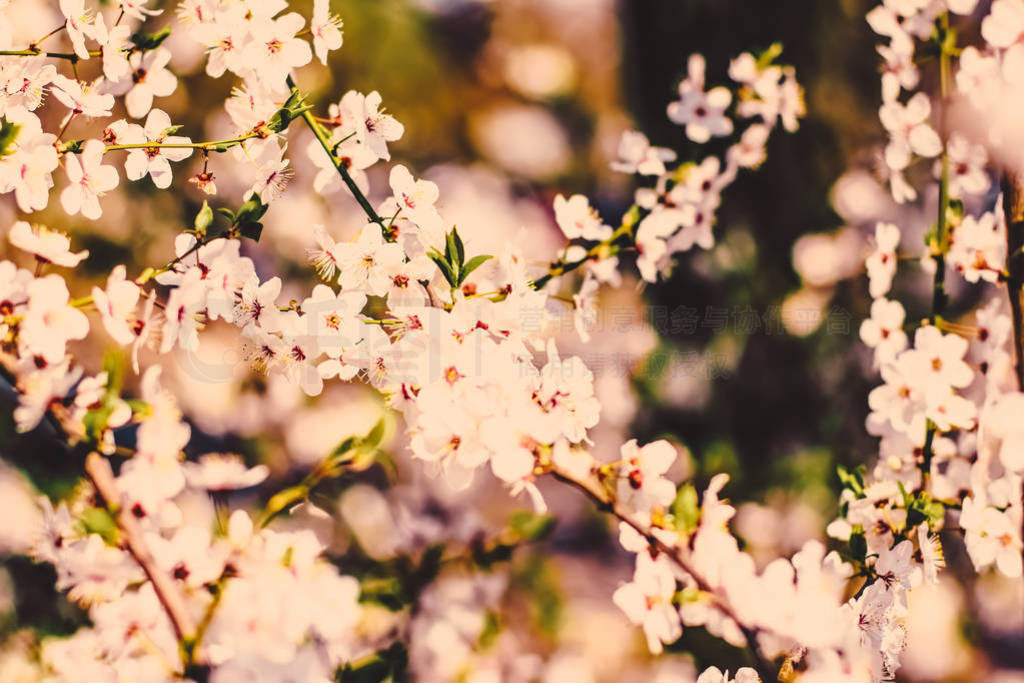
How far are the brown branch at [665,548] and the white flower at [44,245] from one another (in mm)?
564

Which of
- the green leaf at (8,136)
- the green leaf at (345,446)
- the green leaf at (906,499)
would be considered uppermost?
the green leaf at (8,136)

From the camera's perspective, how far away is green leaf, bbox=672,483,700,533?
90cm

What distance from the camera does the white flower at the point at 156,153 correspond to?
0.81 m

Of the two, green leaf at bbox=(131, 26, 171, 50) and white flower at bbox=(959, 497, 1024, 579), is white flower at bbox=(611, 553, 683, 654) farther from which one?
green leaf at bbox=(131, 26, 171, 50)

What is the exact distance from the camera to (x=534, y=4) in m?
2.80

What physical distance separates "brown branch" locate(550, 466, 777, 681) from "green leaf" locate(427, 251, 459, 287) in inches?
9.5

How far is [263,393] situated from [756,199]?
5.45ft

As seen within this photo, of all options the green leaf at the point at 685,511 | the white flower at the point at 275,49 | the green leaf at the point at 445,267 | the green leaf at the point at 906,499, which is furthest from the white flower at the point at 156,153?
the green leaf at the point at 906,499

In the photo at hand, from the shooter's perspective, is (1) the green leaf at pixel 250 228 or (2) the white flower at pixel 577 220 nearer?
(1) the green leaf at pixel 250 228

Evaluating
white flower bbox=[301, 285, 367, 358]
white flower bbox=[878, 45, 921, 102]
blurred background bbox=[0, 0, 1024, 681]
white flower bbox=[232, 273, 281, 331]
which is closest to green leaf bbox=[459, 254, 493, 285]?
white flower bbox=[301, 285, 367, 358]

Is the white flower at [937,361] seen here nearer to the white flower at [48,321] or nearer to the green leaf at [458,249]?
the green leaf at [458,249]

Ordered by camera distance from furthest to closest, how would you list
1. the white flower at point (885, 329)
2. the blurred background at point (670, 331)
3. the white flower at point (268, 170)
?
the blurred background at point (670, 331) < the white flower at point (885, 329) < the white flower at point (268, 170)

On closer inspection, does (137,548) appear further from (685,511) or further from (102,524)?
(685,511)

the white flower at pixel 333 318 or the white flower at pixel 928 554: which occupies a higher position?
the white flower at pixel 333 318
